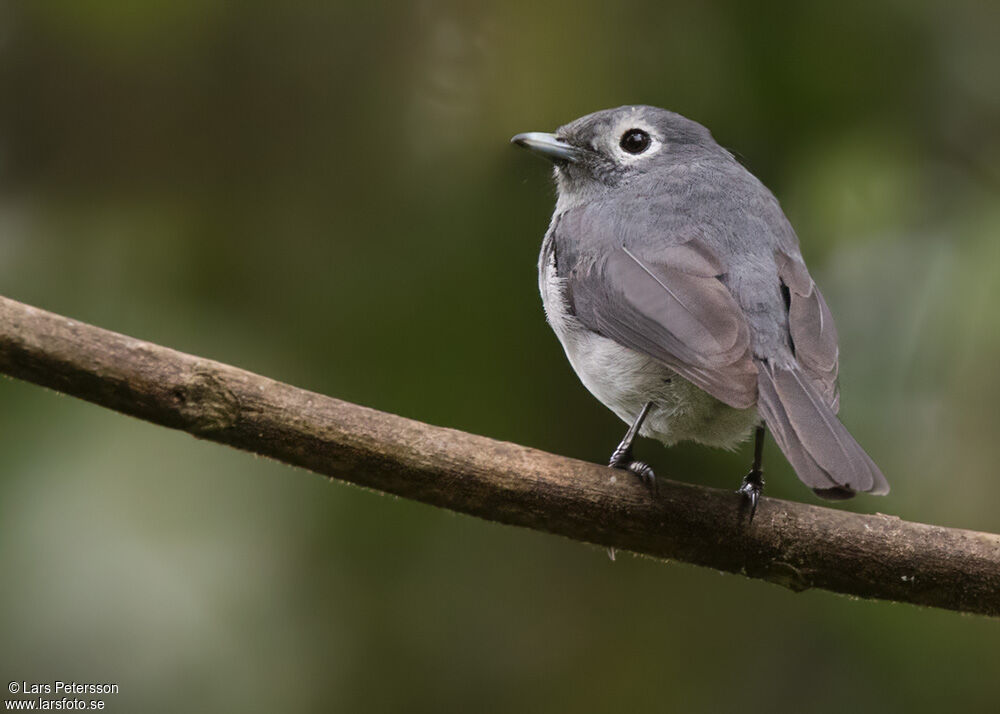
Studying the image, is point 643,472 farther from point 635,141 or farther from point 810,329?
point 635,141

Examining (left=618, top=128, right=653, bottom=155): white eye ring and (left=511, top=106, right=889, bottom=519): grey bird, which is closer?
(left=511, top=106, right=889, bottom=519): grey bird

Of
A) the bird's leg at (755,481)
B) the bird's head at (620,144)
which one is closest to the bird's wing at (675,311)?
the bird's leg at (755,481)

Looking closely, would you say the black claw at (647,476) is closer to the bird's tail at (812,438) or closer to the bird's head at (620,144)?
the bird's tail at (812,438)

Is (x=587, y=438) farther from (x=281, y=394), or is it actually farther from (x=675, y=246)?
(x=281, y=394)

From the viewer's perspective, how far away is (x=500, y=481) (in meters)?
2.99

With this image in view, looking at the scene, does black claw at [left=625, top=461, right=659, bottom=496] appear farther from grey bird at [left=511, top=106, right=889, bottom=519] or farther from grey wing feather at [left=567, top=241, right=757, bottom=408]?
grey wing feather at [left=567, top=241, right=757, bottom=408]

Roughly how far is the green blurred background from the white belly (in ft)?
2.83

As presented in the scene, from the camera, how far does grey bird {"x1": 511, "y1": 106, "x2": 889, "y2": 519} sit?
309 cm

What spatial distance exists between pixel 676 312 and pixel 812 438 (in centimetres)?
61

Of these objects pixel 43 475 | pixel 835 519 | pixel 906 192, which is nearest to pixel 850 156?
pixel 906 192

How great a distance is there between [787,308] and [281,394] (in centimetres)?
156

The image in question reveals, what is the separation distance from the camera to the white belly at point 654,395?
3463 mm

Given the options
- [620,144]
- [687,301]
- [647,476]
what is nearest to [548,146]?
[620,144]

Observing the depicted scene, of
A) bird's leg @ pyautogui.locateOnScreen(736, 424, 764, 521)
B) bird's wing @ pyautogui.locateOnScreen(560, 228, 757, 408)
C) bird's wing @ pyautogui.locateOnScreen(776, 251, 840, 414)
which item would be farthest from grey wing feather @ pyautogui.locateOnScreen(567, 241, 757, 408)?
bird's leg @ pyautogui.locateOnScreen(736, 424, 764, 521)
